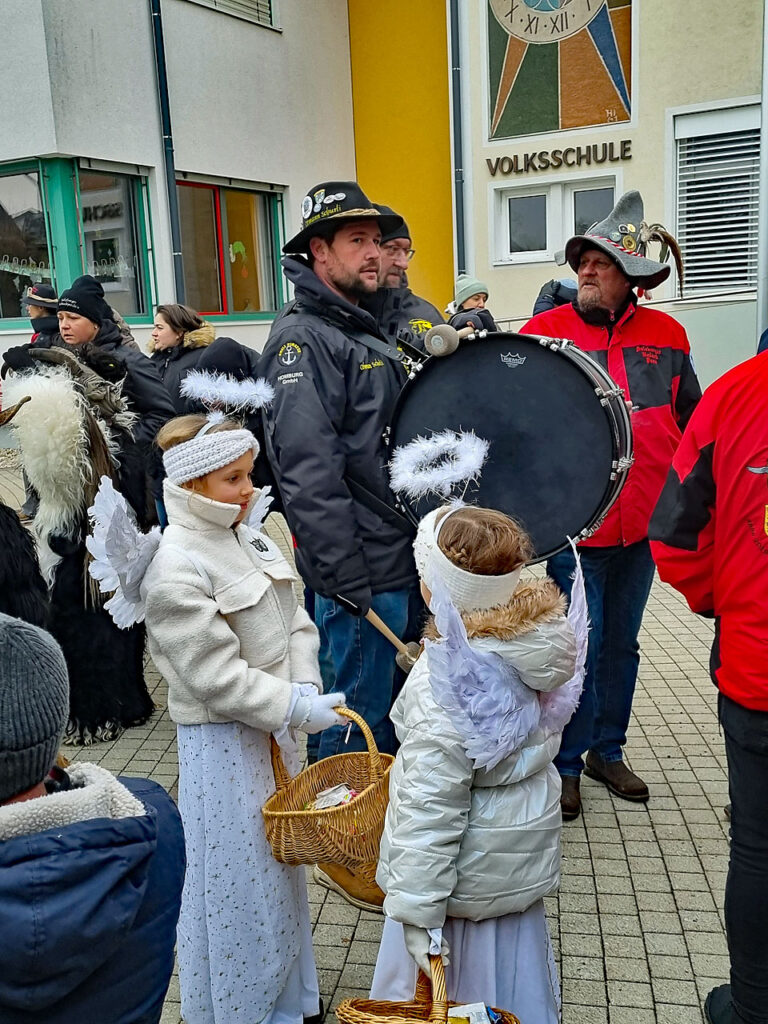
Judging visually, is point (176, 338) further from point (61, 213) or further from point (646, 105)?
point (646, 105)

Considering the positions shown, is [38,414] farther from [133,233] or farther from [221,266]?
[221,266]

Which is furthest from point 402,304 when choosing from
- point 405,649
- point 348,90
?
point 348,90

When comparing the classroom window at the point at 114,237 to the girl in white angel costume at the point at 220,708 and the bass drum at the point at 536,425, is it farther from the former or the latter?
the girl in white angel costume at the point at 220,708

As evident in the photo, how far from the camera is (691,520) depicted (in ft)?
8.08

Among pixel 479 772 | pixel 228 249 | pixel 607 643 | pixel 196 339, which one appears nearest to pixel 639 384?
pixel 607 643

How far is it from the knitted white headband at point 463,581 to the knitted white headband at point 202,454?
739 millimetres

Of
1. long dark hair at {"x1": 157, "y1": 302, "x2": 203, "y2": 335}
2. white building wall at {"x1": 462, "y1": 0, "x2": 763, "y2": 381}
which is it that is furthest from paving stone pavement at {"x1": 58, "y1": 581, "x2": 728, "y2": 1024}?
white building wall at {"x1": 462, "y1": 0, "x2": 763, "y2": 381}

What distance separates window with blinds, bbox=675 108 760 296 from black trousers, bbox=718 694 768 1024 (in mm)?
11756

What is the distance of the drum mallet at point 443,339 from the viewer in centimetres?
304

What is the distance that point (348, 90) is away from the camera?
16453 mm

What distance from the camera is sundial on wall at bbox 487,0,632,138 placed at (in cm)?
1370

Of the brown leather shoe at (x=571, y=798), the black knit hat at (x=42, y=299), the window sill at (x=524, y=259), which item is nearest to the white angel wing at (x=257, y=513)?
the brown leather shoe at (x=571, y=798)

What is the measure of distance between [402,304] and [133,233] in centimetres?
975

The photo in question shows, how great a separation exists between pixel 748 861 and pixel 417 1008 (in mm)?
997
